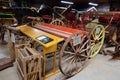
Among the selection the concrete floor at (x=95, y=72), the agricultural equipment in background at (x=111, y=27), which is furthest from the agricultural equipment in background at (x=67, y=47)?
the agricultural equipment in background at (x=111, y=27)

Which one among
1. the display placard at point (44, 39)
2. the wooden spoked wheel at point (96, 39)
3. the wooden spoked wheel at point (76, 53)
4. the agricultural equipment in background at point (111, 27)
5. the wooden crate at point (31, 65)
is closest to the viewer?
the wooden crate at point (31, 65)

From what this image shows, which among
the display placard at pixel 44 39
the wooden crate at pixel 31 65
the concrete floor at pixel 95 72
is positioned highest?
the display placard at pixel 44 39

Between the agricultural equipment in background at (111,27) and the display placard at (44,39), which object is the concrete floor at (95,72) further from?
the display placard at (44,39)

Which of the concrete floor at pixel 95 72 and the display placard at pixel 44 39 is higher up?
the display placard at pixel 44 39

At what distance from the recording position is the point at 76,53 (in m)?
2.38

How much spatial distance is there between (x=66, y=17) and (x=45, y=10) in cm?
152

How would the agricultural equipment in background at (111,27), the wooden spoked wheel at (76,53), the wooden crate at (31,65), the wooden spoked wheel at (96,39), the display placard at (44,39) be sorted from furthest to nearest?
the agricultural equipment in background at (111,27) < the wooden spoked wheel at (96,39) < the wooden spoked wheel at (76,53) < the display placard at (44,39) < the wooden crate at (31,65)

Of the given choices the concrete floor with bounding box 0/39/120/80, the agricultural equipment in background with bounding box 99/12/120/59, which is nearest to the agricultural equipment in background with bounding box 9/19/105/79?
the concrete floor with bounding box 0/39/120/80

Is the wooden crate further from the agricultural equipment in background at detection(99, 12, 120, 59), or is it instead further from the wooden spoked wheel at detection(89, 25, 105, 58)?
the agricultural equipment in background at detection(99, 12, 120, 59)

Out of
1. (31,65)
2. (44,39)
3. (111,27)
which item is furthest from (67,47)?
(111,27)

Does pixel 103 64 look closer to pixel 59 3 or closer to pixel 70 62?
pixel 70 62

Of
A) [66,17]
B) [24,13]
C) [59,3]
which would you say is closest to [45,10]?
[24,13]

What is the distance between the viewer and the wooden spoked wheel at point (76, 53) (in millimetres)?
2270

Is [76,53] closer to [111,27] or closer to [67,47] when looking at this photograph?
[67,47]
